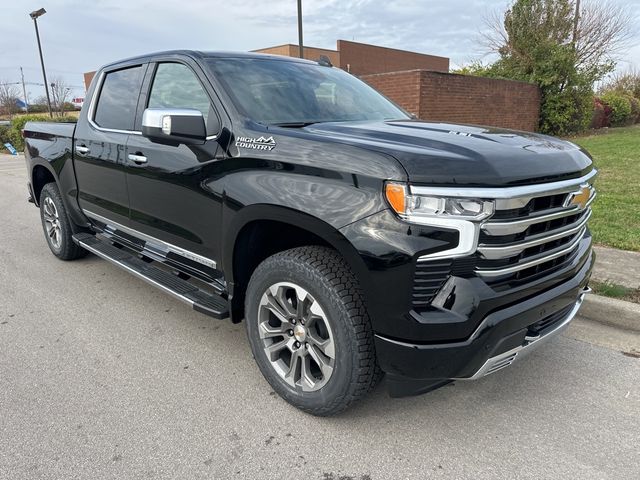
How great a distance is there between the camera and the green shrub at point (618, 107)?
74.6 ft

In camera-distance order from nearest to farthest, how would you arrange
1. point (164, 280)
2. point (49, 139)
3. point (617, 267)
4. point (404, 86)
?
point (164, 280), point (617, 267), point (49, 139), point (404, 86)

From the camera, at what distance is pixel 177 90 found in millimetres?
3359

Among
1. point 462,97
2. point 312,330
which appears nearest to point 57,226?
point 312,330

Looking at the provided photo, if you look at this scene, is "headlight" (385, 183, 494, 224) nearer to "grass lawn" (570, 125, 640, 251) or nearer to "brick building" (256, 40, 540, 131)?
"grass lawn" (570, 125, 640, 251)

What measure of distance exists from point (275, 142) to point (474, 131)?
1.14 meters

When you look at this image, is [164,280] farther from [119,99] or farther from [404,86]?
[404,86]

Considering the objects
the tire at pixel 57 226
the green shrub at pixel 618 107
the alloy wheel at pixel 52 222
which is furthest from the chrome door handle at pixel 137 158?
the green shrub at pixel 618 107

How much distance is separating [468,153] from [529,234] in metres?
0.46

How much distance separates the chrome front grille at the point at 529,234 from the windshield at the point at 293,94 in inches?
53.7

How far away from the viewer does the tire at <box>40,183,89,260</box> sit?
Answer: 16.5 ft

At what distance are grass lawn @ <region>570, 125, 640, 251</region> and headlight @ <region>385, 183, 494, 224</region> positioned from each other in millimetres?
3735

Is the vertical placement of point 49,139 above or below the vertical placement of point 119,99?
below

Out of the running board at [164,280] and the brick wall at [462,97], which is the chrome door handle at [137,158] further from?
the brick wall at [462,97]

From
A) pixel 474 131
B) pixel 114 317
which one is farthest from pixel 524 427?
pixel 114 317
